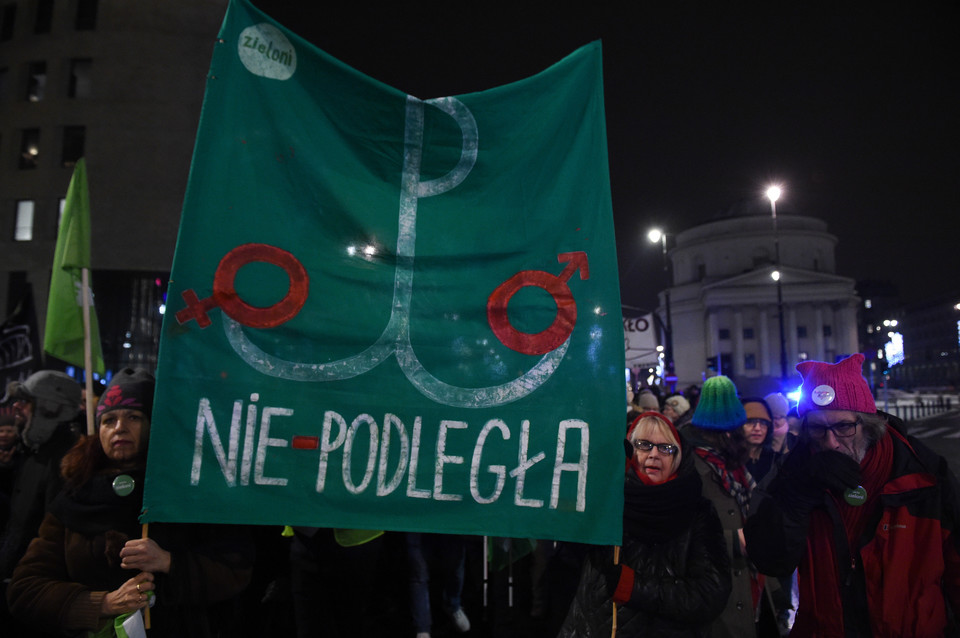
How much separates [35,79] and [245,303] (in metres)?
38.2

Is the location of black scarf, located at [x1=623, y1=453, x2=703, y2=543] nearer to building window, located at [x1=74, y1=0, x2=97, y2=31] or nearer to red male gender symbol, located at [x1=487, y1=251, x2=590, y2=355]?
red male gender symbol, located at [x1=487, y1=251, x2=590, y2=355]

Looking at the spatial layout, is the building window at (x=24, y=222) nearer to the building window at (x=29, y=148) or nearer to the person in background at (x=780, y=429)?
the building window at (x=29, y=148)

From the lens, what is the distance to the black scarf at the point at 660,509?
118 inches

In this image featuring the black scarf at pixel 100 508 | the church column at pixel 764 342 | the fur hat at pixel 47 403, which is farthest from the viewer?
the church column at pixel 764 342

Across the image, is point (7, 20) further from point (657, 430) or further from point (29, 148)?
point (657, 430)

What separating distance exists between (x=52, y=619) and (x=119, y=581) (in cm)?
25

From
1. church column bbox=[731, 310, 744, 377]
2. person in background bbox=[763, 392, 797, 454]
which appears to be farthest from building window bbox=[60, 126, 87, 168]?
church column bbox=[731, 310, 744, 377]

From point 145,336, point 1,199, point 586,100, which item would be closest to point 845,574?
point 586,100

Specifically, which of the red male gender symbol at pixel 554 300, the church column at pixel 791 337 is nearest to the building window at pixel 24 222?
the red male gender symbol at pixel 554 300

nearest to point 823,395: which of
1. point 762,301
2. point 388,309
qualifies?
point 388,309

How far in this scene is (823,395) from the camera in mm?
2918

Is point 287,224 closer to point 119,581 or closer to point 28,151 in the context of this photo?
point 119,581

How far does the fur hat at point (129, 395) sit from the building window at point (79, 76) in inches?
1390

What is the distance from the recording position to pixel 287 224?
2.64m
